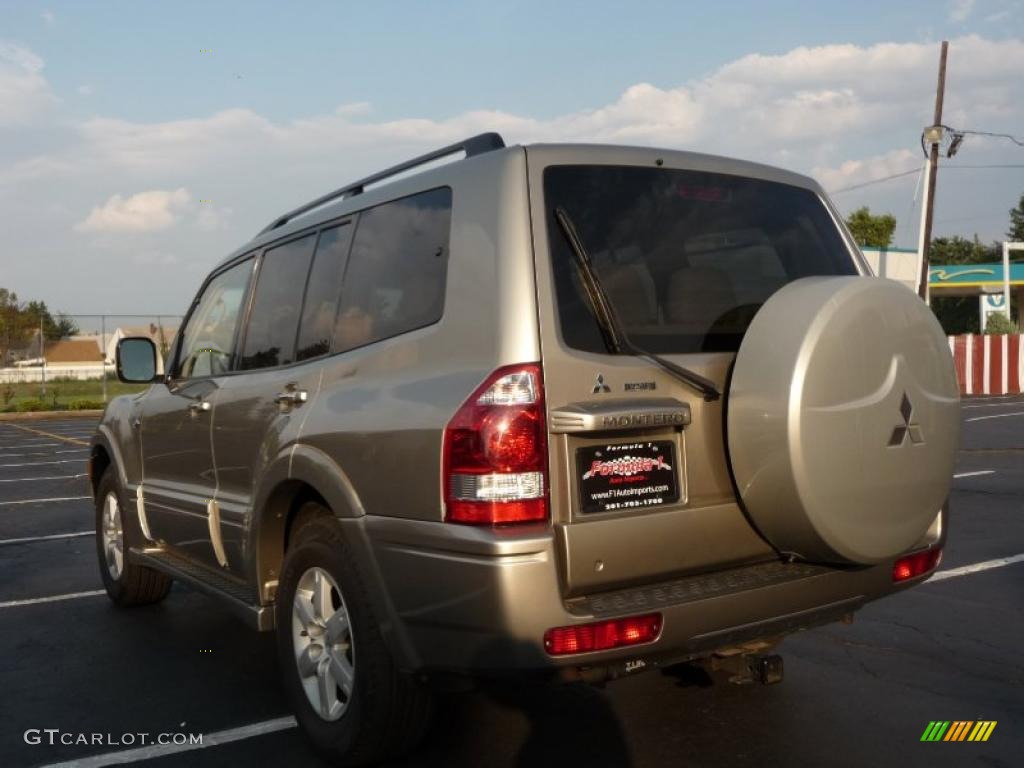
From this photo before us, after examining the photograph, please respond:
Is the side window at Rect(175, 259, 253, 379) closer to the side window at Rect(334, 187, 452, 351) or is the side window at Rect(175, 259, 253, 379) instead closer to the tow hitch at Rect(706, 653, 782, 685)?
the side window at Rect(334, 187, 452, 351)

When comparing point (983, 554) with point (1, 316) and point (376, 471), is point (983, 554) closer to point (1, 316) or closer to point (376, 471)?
point (376, 471)

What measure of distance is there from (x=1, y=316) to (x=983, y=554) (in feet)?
164

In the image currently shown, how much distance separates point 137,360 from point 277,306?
1.58m

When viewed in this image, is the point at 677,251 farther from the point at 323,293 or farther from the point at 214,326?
the point at 214,326

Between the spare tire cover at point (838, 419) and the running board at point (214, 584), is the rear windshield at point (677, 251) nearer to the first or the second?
the spare tire cover at point (838, 419)

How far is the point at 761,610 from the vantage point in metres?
3.16

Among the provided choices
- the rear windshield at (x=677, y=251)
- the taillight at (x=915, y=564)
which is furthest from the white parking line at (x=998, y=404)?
the rear windshield at (x=677, y=251)

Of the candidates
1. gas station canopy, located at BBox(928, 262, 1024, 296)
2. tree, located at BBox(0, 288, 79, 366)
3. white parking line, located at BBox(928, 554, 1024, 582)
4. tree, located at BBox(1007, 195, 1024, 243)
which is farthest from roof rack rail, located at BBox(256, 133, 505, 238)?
tree, located at BBox(1007, 195, 1024, 243)

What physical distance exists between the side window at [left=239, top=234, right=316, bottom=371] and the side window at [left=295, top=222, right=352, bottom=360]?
8 centimetres

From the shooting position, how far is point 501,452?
114 inches

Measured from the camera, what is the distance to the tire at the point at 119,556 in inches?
226

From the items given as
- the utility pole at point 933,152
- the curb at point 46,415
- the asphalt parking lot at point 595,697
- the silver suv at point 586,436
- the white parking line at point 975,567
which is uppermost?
the utility pole at point 933,152

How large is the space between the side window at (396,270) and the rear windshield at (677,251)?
43 centimetres

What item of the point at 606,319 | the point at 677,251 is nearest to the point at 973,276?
the point at 677,251
